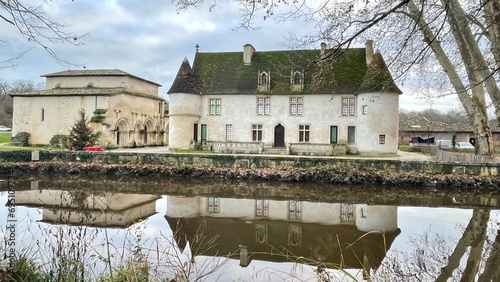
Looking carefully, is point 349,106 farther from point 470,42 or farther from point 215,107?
point 470,42

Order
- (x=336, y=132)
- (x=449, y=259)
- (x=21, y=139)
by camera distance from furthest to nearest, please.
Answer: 1. (x=21, y=139)
2. (x=336, y=132)
3. (x=449, y=259)

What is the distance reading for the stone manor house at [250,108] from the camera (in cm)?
2548

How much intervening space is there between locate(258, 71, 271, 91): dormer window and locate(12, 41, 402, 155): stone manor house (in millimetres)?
81

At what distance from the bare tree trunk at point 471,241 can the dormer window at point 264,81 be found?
19221mm

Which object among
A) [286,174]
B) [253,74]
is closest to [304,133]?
[253,74]

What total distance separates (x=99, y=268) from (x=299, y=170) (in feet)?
41.6

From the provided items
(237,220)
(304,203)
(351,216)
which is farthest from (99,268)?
(304,203)

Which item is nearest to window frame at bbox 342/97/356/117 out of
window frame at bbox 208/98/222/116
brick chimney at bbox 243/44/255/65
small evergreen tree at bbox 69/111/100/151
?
brick chimney at bbox 243/44/255/65

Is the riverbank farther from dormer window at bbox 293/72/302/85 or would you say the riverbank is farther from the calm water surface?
dormer window at bbox 293/72/302/85

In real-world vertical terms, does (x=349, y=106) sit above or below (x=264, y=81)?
below

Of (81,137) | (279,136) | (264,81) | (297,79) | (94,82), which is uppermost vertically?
(94,82)

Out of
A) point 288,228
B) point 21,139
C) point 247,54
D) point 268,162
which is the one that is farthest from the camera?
point 21,139

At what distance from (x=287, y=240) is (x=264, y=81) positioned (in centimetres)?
2186

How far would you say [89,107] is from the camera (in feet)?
99.7
